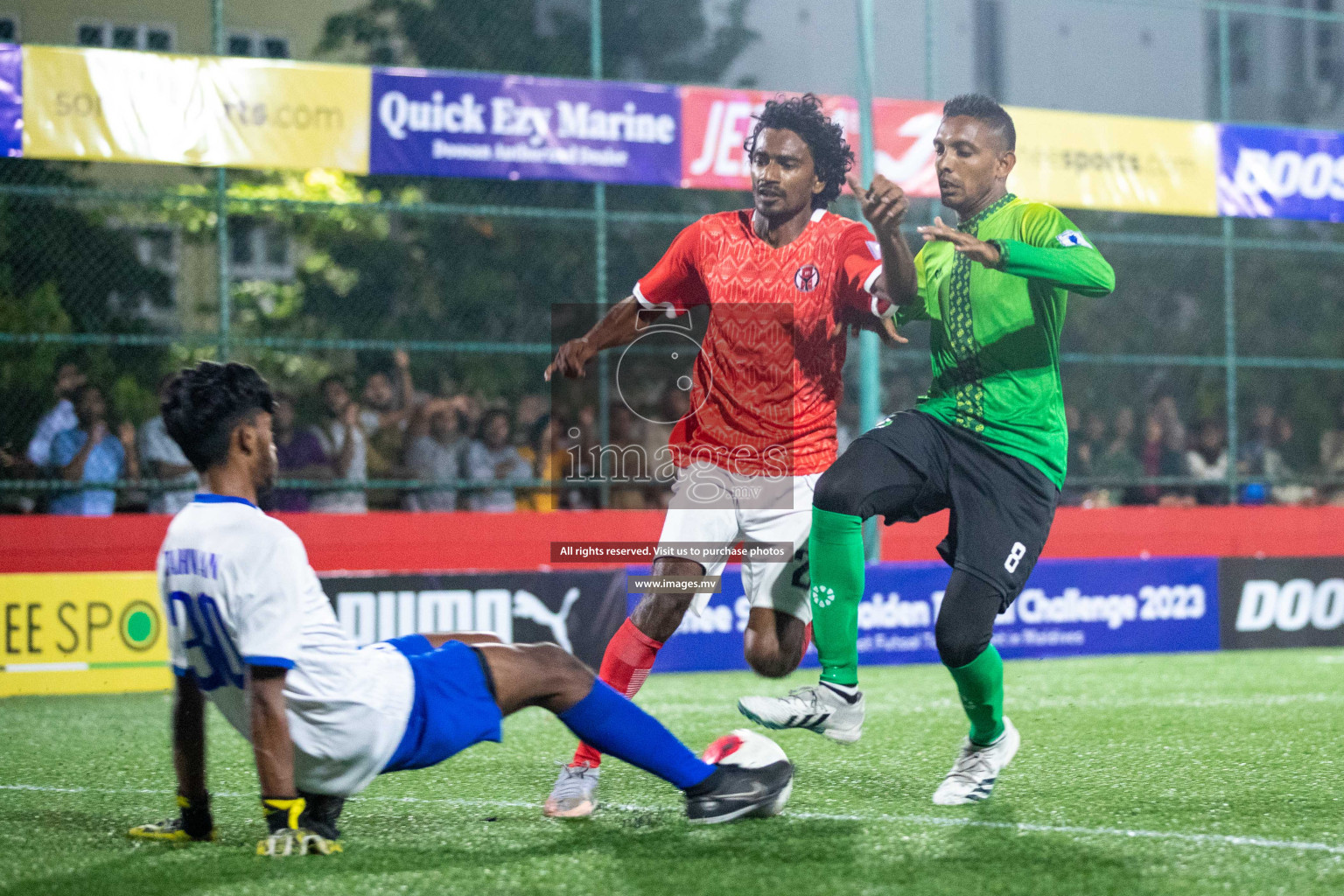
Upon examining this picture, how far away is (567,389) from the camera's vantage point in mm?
13984

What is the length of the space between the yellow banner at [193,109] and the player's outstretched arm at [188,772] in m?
7.29

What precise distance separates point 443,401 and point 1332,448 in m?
8.92

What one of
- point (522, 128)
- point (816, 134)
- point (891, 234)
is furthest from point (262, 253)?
point (891, 234)

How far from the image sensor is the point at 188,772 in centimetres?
383

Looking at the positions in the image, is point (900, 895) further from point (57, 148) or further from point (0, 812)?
point (57, 148)

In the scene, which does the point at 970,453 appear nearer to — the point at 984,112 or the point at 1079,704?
the point at 984,112

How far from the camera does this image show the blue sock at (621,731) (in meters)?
3.76

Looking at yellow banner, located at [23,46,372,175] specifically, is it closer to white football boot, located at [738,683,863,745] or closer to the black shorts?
the black shorts

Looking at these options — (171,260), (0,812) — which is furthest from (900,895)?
(171,260)

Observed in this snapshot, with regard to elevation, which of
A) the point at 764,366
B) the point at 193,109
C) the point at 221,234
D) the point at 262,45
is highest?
the point at 262,45

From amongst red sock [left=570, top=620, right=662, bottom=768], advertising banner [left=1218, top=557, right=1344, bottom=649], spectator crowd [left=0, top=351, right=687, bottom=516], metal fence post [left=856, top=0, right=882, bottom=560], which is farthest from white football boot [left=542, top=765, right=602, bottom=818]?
advertising banner [left=1218, top=557, right=1344, bottom=649]

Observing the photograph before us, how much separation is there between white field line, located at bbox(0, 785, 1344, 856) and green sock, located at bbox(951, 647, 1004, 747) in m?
0.43

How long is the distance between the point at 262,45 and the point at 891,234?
1295 centimetres

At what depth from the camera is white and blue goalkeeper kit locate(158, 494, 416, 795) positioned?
11.4ft
